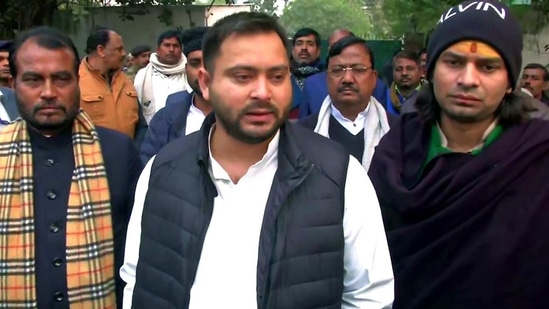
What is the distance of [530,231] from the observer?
222cm

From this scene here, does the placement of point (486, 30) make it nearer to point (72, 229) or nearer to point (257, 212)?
point (257, 212)

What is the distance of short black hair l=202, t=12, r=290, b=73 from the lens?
6.25 ft

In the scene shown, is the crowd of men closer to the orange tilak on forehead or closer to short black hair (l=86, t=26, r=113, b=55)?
the orange tilak on forehead

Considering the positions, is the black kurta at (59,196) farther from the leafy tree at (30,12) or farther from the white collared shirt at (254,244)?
the leafy tree at (30,12)

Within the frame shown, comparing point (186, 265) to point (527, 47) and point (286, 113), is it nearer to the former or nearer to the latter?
point (286, 113)

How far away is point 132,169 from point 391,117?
1.86 m

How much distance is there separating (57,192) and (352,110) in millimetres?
1934

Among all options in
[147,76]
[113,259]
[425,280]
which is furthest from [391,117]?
[147,76]

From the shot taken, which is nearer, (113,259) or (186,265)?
(186,265)

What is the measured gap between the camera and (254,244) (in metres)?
1.87

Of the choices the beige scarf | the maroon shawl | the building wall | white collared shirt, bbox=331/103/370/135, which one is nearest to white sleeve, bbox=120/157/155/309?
the beige scarf

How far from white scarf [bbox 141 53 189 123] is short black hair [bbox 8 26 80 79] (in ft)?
10.8

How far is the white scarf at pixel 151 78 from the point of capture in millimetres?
5941

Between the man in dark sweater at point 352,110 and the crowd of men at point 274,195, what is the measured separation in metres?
1.07
